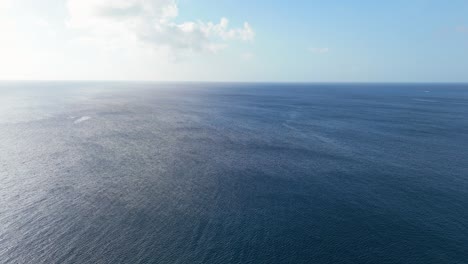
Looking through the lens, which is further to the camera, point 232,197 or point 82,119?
point 82,119

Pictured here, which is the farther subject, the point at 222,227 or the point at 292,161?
the point at 292,161

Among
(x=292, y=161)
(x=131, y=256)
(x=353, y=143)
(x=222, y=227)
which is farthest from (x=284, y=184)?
(x=353, y=143)

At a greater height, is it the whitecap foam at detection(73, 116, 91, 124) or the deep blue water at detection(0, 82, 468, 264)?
the whitecap foam at detection(73, 116, 91, 124)

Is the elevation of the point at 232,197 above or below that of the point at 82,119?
below

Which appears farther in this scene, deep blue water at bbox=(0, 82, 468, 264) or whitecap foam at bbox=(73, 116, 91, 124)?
whitecap foam at bbox=(73, 116, 91, 124)

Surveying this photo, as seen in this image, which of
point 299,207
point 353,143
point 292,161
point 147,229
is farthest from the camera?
point 353,143

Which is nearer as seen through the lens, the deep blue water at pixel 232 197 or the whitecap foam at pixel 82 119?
the deep blue water at pixel 232 197

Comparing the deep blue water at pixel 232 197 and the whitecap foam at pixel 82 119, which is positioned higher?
the whitecap foam at pixel 82 119

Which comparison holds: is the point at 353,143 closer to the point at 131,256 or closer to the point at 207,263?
Result: the point at 207,263
